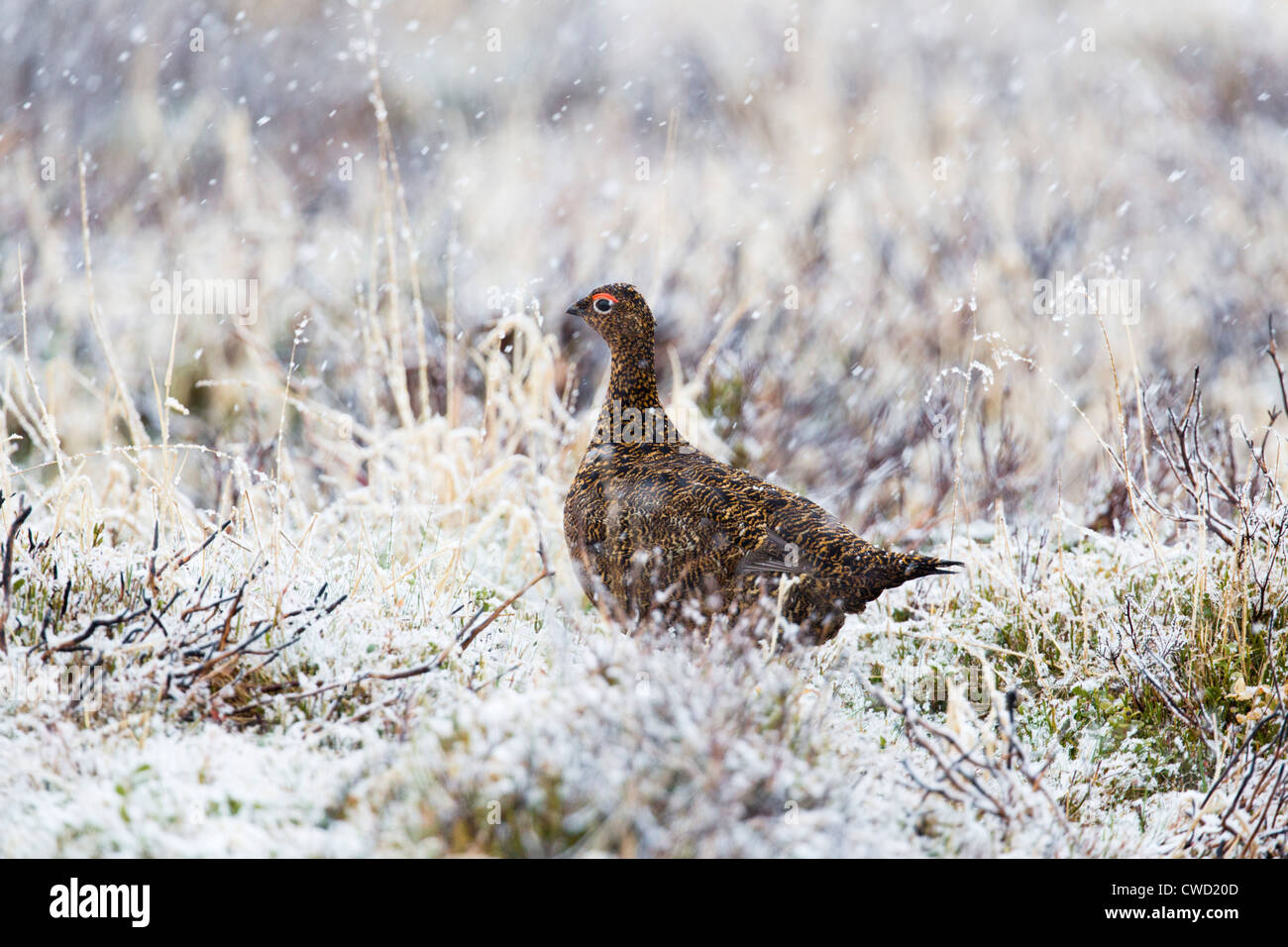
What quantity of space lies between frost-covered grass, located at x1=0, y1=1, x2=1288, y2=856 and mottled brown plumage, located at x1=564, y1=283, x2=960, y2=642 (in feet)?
0.76

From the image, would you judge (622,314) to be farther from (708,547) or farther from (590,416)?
(590,416)

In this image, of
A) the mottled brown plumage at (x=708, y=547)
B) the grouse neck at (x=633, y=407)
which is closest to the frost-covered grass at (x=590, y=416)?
the mottled brown plumage at (x=708, y=547)

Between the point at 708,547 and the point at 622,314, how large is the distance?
99 cm

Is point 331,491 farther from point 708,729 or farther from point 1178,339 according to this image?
point 1178,339

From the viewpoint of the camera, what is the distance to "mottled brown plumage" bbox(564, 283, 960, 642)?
2.83m

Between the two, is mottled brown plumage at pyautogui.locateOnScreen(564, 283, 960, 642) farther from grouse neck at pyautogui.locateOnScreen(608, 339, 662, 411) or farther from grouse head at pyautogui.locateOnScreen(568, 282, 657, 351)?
grouse head at pyautogui.locateOnScreen(568, 282, 657, 351)

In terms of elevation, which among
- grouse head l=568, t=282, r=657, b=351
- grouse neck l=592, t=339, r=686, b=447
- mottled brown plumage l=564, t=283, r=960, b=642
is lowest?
mottled brown plumage l=564, t=283, r=960, b=642

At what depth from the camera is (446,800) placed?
1.88 metres

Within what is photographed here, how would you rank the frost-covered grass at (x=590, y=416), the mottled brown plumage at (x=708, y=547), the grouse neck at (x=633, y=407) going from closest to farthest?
the frost-covered grass at (x=590, y=416), the mottled brown plumage at (x=708, y=547), the grouse neck at (x=633, y=407)

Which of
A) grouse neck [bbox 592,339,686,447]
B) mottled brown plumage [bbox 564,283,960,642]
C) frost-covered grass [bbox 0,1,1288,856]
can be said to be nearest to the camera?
frost-covered grass [bbox 0,1,1288,856]

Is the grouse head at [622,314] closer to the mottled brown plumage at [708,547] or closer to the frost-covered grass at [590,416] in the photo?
the mottled brown plumage at [708,547]

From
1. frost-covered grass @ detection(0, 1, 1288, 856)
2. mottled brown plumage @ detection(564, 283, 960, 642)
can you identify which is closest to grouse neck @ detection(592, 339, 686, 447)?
mottled brown plumage @ detection(564, 283, 960, 642)

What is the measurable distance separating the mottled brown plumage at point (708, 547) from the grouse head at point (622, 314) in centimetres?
45

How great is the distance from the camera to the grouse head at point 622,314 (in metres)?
3.51
